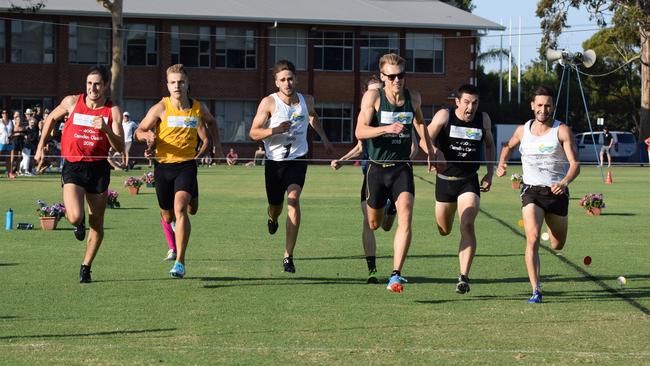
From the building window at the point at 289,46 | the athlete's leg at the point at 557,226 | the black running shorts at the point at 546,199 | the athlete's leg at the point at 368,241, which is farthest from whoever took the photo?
the building window at the point at 289,46

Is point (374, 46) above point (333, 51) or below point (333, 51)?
above

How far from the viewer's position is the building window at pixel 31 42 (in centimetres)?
6216

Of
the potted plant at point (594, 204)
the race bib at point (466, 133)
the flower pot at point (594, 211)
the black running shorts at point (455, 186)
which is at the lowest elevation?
the flower pot at point (594, 211)

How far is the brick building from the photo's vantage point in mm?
62438

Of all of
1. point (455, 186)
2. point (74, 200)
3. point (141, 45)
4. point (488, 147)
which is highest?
point (141, 45)

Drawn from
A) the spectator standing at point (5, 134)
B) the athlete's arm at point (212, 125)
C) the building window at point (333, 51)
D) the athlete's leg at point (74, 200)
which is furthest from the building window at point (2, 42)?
the athlete's leg at point (74, 200)

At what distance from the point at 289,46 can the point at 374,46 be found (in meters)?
4.80

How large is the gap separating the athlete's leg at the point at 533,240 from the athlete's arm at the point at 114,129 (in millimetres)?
4218

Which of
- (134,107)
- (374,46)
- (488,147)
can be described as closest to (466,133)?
(488,147)

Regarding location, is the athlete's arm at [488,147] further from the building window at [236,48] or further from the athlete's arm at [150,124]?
the building window at [236,48]

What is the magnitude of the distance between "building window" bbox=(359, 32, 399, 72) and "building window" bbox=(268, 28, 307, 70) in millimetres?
3199

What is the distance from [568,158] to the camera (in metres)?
11.9

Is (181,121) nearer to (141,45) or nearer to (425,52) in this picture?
(141,45)

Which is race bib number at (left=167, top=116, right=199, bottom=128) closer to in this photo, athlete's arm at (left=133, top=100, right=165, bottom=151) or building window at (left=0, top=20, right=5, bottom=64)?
athlete's arm at (left=133, top=100, right=165, bottom=151)
